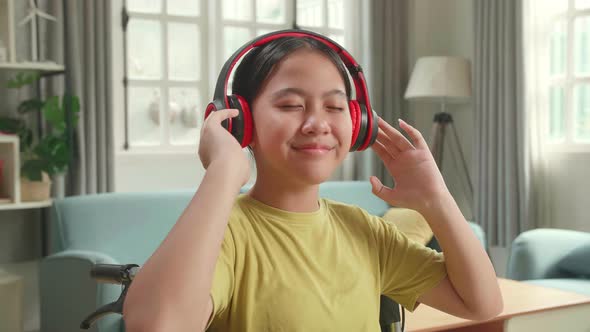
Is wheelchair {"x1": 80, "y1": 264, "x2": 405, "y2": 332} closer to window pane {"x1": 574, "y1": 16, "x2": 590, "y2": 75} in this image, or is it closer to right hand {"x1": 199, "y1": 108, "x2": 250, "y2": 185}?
right hand {"x1": 199, "y1": 108, "x2": 250, "y2": 185}

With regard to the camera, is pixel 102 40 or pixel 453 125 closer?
pixel 102 40

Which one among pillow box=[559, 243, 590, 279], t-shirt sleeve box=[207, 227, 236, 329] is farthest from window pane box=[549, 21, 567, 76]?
t-shirt sleeve box=[207, 227, 236, 329]

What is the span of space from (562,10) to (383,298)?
3.27 meters

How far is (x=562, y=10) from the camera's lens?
3842 millimetres

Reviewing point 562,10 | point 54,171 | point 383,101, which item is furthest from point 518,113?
point 54,171

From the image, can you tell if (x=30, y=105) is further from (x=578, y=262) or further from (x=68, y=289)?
(x=578, y=262)

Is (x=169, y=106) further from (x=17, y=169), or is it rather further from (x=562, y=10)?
(x=562, y=10)

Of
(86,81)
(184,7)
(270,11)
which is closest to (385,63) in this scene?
(270,11)

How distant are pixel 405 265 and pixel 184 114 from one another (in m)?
3.17

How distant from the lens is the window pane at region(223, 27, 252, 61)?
4.14 meters

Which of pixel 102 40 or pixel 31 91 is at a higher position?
pixel 102 40

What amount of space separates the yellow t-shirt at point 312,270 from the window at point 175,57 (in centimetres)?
304

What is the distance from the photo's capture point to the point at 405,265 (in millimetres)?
1011

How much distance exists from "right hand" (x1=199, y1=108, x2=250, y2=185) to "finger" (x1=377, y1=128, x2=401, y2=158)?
290 millimetres
